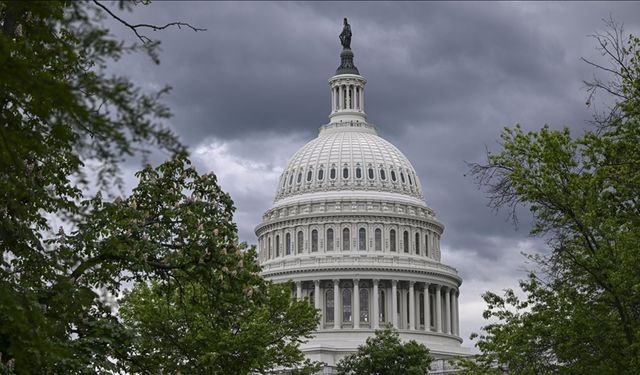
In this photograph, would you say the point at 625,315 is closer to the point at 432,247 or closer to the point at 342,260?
the point at 342,260

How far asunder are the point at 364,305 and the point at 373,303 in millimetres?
2172

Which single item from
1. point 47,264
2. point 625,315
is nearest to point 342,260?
point 625,315

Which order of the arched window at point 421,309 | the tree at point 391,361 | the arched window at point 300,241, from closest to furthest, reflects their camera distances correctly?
the tree at point 391,361
the arched window at point 421,309
the arched window at point 300,241

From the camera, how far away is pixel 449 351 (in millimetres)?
150750

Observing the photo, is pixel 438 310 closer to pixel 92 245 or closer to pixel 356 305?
pixel 356 305

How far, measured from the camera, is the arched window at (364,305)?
154m

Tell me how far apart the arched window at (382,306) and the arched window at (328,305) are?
22.4ft

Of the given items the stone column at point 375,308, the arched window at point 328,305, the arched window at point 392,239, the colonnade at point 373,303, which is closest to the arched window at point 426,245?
the arched window at point 392,239

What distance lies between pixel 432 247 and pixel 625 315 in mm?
131733

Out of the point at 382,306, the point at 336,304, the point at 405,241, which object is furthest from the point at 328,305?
the point at 405,241

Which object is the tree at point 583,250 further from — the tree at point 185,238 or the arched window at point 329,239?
the arched window at point 329,239

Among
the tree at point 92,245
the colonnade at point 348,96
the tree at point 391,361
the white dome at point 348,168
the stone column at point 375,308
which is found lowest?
the tree at point 92,245

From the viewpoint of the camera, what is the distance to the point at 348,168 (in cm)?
Answer: 16688

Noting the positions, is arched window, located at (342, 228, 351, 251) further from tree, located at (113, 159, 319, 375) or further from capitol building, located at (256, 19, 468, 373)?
tree, located at (113, 159, 319, 375)
